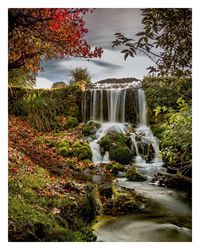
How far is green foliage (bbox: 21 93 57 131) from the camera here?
3.68 m

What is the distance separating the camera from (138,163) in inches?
143

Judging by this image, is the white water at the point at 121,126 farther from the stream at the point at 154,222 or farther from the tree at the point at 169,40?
the tree at the point at 169,40

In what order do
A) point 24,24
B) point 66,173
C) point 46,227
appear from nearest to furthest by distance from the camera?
point 46,227, point 24,24, point 66,173

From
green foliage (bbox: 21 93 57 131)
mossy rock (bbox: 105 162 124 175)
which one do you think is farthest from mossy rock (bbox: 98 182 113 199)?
green foliage (bbox: 21 93 57 131)

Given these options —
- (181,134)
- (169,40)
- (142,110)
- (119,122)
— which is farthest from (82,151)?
(169,40)

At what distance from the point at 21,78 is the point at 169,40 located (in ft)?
4.67

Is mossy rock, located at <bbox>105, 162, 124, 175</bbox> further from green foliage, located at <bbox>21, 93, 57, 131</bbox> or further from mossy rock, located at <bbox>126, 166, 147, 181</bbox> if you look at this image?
green foliage, located at <bbox>21, 93, 57, 131</bbox>

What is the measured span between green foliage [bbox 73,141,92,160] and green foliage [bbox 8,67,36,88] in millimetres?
762

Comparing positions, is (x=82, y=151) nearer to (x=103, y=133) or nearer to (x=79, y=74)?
(x=103, y=133)

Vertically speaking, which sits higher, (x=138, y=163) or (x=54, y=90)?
(x=54, y=90)
